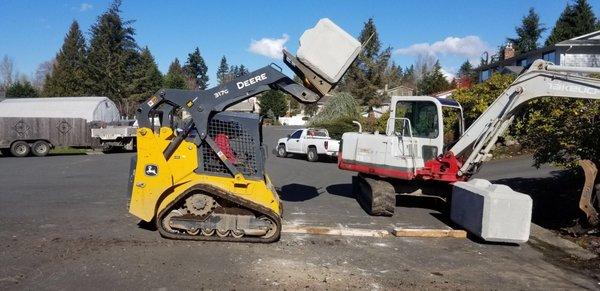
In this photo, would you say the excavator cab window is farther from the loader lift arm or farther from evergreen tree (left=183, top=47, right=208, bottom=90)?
evergreen tree (left=183, top=47, right=208, bottom=90)

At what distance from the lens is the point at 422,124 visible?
1126 cm

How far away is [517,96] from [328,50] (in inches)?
162

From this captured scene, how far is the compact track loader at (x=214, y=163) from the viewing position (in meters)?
7.78

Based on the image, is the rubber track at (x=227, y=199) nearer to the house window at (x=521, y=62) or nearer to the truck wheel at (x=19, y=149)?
the truck wheel at (x=19, y=149)

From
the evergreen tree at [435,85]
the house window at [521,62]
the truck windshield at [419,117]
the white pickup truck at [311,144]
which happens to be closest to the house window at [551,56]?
the house window at [521,62]

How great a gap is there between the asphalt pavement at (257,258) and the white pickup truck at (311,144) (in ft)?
40.6

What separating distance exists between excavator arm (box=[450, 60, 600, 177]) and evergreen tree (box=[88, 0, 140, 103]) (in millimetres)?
50452

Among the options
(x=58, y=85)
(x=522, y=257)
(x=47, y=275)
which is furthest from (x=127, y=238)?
(x=58, y=85)

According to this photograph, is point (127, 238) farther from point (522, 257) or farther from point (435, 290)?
point (522, 257)

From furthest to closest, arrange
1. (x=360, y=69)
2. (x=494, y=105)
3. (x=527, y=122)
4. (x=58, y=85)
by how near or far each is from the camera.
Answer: (x=58, y=85) → (x=360, y=69) → (x=527, y=122) → (x=494, y=105)

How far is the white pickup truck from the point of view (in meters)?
23.7

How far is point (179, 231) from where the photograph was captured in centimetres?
798

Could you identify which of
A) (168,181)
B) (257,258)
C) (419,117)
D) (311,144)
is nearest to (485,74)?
(311,144)

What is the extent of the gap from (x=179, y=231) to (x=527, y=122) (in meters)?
14.3
